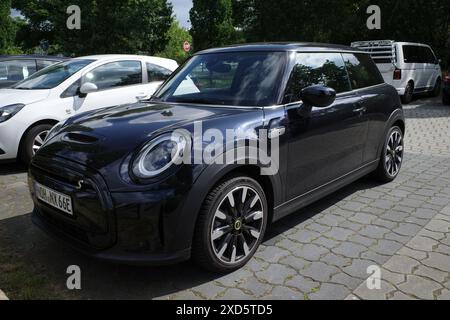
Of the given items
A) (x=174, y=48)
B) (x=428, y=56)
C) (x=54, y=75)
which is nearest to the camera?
(x=54, y=75)

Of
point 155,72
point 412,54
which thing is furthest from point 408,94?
point 155,72

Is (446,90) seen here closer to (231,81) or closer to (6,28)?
(231,81)

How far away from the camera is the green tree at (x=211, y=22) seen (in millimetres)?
25000

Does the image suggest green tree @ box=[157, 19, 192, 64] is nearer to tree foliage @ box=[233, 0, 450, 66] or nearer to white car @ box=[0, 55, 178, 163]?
white car @ box=[0, 55, 178, 163]

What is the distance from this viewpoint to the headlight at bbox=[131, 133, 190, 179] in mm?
2617

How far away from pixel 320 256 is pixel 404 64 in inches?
466

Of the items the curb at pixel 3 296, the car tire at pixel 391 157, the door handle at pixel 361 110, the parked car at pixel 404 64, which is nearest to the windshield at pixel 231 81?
the door handle at pixel 361 110

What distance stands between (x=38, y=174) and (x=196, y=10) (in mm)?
23976

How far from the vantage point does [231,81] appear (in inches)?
143

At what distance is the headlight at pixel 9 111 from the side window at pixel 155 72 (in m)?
2.17

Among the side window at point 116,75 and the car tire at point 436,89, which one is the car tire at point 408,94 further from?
the side window at point 116,75

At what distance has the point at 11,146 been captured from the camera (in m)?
5.56

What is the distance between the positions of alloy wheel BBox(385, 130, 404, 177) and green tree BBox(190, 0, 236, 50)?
68.0 feet
